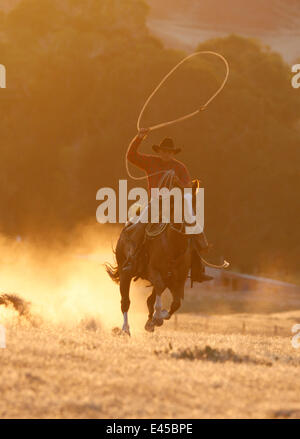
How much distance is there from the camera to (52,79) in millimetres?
54906

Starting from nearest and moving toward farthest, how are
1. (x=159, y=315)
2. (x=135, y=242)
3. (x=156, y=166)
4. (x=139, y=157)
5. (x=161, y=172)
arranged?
(x=159, y=315) < (x=161, y=172) < (x=156, y=166) < (x=139, y=157) < (x=135, y=242)

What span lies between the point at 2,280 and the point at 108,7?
28861 millimetres

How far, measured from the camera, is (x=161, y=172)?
17.4 metres

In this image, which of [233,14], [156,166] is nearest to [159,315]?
[156,166]

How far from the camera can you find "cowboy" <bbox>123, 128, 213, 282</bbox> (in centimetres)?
1728

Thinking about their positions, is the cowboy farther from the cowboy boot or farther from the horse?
the horse

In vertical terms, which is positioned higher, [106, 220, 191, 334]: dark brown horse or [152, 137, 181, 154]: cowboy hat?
[152, 137, 181, 154]: cowboy hat

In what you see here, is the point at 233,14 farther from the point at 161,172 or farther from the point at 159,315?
the point at 159,315

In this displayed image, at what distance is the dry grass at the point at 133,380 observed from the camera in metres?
9.90

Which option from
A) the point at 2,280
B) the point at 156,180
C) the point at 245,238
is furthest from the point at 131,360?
the point at 245,238

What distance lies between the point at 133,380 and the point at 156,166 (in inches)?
275

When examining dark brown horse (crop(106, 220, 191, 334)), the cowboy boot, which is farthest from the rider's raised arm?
dark brown horse (crop(106, 220, 191, 334))

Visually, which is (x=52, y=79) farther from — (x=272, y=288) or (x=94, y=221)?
(x=272, y=288)
